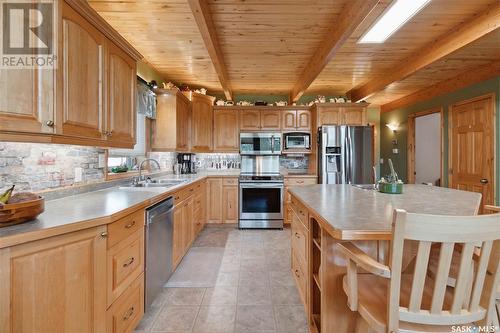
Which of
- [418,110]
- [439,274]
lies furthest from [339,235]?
[418,110]

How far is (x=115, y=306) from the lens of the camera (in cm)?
141

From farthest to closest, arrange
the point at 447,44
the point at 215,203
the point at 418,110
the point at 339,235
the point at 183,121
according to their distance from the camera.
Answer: the point at 418,110 < the point at 215,203 < the point at 183,121 < the point at 447,44 < the point at 339,235

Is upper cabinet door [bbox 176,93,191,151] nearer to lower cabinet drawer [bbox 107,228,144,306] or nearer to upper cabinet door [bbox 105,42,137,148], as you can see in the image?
upper cabinet door [bbox 105,42,137,148]

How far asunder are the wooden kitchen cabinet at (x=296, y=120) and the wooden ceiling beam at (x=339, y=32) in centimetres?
94

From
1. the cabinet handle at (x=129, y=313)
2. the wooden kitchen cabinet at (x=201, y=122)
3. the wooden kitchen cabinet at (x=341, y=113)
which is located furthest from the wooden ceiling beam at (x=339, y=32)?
the cabinet handle at (x=129, y=313)

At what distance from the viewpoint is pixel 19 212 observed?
1101 millimetres

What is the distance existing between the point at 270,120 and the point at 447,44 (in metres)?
2.69

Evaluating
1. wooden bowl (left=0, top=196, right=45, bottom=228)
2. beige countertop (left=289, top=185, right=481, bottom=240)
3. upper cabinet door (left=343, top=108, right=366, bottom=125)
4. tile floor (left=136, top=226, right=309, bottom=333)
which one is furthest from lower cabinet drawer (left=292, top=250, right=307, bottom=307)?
upper cabinet door (left=343, top=108, right=366, bottom=125)

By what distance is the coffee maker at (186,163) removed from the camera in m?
4.35

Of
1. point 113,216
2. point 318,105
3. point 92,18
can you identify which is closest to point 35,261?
point 113,216

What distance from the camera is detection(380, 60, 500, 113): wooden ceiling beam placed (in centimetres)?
328

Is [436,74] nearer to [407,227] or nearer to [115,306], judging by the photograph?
[407,227]

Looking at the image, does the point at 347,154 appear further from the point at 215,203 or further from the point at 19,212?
the point at 19,212

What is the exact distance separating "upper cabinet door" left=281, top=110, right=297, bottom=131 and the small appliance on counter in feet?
6.20
